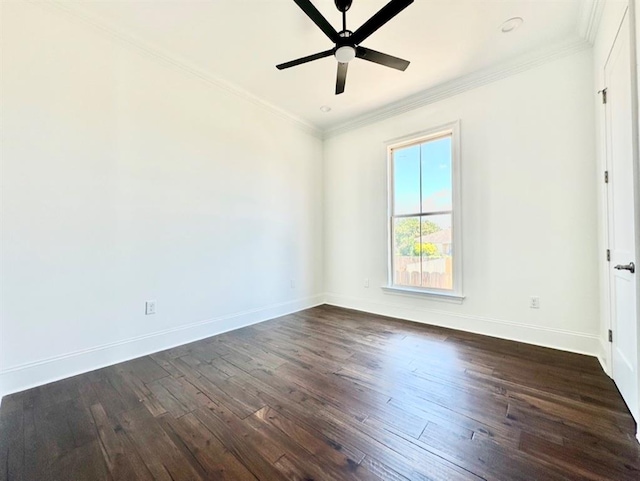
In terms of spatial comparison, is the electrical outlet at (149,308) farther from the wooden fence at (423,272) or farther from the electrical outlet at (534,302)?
the electrical outlet at (534,302)

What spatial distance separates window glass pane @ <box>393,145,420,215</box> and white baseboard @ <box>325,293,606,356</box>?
4.39 feet

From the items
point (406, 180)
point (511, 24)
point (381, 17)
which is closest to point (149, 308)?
point (381, 17)

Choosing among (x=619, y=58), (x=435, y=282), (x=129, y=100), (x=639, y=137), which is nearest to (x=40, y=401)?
(x=129, y=100)

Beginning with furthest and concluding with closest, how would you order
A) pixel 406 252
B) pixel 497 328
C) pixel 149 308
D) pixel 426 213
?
pixel 406 252, pixel 426 213, pixel 497 328, pixel 149 308

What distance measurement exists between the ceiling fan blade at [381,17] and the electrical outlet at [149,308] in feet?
9.22

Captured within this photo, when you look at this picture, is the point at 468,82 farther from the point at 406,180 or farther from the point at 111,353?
the point at 111,353

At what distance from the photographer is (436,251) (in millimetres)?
3396

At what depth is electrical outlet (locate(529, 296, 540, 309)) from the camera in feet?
8.73

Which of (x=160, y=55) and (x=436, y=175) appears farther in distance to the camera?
(x=436, y=175)

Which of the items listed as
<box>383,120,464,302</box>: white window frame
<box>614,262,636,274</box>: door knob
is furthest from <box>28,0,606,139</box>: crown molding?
<box>614,262,636,274</box>: door knob

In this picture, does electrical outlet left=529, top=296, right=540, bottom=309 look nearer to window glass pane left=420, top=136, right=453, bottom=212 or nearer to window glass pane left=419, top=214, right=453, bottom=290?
window glass pane left=419, top=214, right=453, bottom=290

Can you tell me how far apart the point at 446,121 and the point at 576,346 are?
8.75 feet

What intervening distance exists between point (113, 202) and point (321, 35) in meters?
2.34

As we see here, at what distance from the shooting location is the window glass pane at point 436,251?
3.29m
